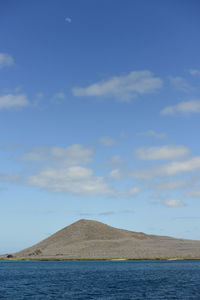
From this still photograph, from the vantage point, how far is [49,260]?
174500 mm

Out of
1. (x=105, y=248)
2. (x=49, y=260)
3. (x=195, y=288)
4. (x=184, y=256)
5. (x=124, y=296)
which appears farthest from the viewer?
(x=105, y=248)

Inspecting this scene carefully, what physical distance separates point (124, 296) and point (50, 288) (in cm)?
1701

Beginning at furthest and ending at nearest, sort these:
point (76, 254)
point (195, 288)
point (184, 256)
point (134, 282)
→ 1. point (76, 254)
2. point (184, 256)
3. point (134, 282)
4. point (195, 288)

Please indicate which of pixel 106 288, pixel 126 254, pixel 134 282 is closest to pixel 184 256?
pixel 126 254

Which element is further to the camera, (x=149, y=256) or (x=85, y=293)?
(x=149, y=256)

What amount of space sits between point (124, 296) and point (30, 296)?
1445 centimetres

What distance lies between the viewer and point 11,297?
5506 cm

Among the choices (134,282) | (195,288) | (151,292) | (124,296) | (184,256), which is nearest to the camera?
(124,296)

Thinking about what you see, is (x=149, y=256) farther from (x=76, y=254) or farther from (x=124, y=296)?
(x=124, y=296)

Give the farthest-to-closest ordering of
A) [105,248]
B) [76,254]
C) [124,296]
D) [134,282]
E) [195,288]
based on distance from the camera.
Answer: [105,248]
[76,254]
[134,282]
[195,288]
[124,296]

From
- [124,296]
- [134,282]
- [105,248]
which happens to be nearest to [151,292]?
[124,296]

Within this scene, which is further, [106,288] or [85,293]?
[106,288]

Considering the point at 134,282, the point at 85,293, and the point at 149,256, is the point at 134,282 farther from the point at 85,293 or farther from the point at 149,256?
the point at 149,256

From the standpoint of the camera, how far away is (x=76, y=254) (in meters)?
186
